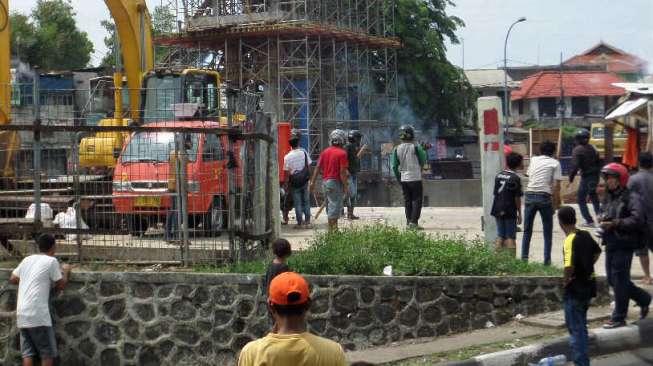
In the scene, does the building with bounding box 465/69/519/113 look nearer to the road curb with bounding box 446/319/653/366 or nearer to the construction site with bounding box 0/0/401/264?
the construction site with bounding box 0/0/401/264

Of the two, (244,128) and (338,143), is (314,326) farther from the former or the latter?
(338,143)

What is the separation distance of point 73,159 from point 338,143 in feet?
16.7

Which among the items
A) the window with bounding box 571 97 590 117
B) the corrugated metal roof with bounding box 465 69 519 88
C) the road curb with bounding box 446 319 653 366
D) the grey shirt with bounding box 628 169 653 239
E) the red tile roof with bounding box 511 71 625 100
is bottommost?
the road curb with bounding box 446 319 653 366

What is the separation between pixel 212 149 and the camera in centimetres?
1112

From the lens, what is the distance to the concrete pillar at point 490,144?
12.3m

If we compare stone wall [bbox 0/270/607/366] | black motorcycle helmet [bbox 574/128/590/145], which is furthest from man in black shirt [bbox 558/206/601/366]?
black motorcycle helmet [bbox 574/128/590/145]

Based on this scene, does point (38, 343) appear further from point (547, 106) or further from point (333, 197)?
point (547, 106)

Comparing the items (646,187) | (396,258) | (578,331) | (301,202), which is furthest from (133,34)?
(578,331)

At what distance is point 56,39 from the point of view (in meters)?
57.5

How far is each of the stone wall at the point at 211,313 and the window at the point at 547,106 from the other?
56333 millimetres

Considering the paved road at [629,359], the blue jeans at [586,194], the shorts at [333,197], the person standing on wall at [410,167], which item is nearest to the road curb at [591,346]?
the paved road at [629,359]

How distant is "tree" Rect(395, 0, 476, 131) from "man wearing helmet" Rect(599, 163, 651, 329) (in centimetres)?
4008

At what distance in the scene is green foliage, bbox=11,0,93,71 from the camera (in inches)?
2195

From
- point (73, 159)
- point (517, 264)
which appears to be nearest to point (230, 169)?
point (73, 159)
